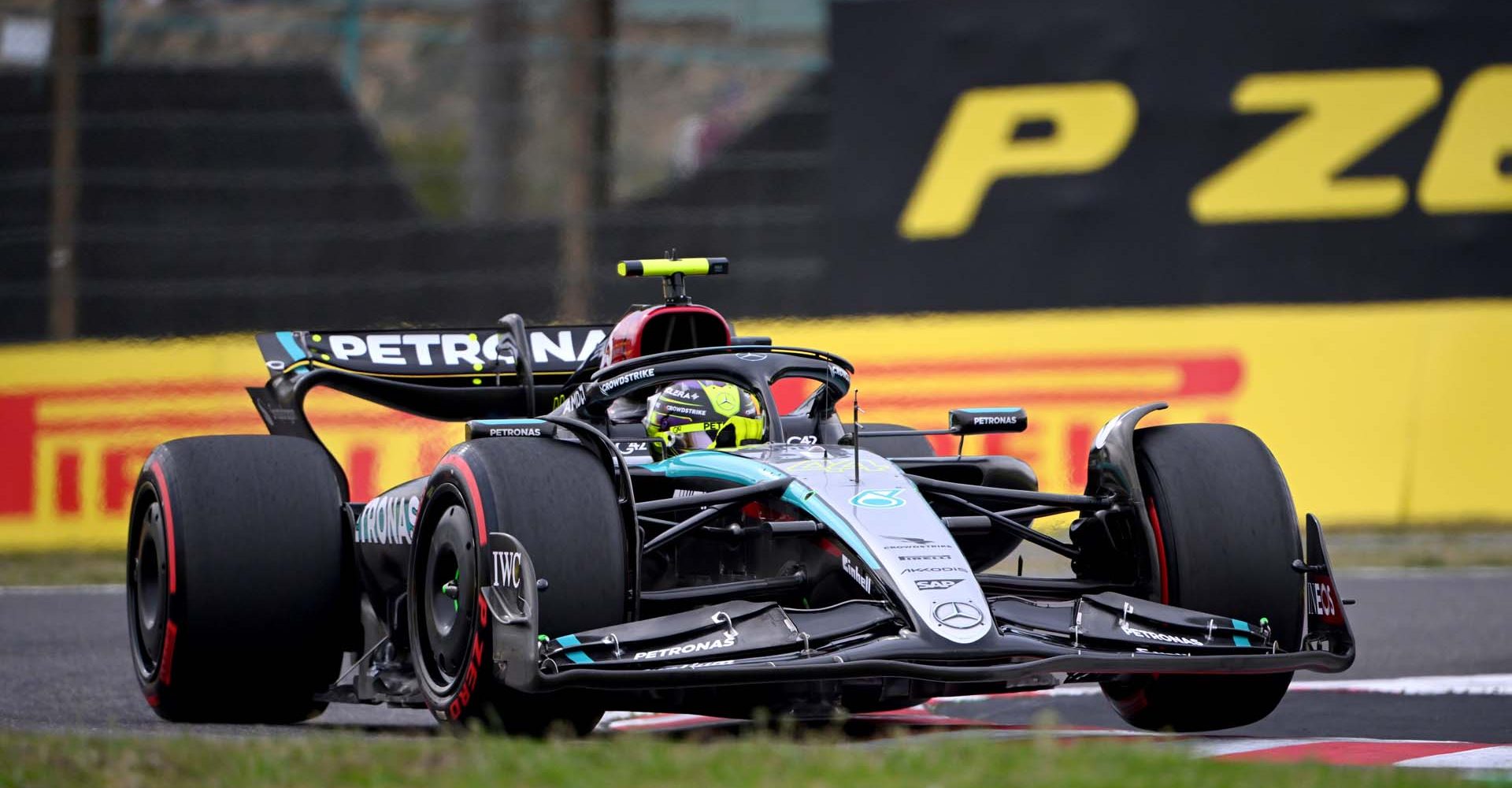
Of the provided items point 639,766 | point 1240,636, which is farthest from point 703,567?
point 639,766

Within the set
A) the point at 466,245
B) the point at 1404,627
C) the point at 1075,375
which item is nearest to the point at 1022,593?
the point at 1404,627

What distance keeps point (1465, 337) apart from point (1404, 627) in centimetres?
365

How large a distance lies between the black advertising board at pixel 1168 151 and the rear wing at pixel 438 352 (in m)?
4.93

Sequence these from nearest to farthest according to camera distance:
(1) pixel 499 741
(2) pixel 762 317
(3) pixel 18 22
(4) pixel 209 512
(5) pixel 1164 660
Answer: (1) pixel 499 741 → (5) pixel 1164 660 → (4) pixel 209 512 → (2) pixel 762 317 → (3) pixel 18 22

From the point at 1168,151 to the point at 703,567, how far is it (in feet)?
24.5

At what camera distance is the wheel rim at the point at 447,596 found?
19.6 ft

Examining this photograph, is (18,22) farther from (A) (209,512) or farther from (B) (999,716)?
(B) (999,716)

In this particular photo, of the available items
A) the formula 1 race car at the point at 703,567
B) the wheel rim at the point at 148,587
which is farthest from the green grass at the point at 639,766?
the wheel rim at the point at 148,587

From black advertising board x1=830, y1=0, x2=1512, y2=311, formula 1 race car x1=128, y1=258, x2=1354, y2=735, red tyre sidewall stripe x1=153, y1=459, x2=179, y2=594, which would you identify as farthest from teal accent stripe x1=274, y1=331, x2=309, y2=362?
black advertising board x1=830, y1=0, x2=1512, y2=311

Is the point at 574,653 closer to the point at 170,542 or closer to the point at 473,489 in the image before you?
the point at 473,489

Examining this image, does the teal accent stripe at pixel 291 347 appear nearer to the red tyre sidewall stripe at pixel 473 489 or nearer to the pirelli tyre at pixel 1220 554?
the red tyre sidewall stripe at pixel 473 489

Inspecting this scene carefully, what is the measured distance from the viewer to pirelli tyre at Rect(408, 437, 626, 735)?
5723 mm

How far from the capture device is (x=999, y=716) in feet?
24.3

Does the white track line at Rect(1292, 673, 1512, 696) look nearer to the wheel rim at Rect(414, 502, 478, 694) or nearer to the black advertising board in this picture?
the wheel rim at Rect(414, 502, 478, 694)
